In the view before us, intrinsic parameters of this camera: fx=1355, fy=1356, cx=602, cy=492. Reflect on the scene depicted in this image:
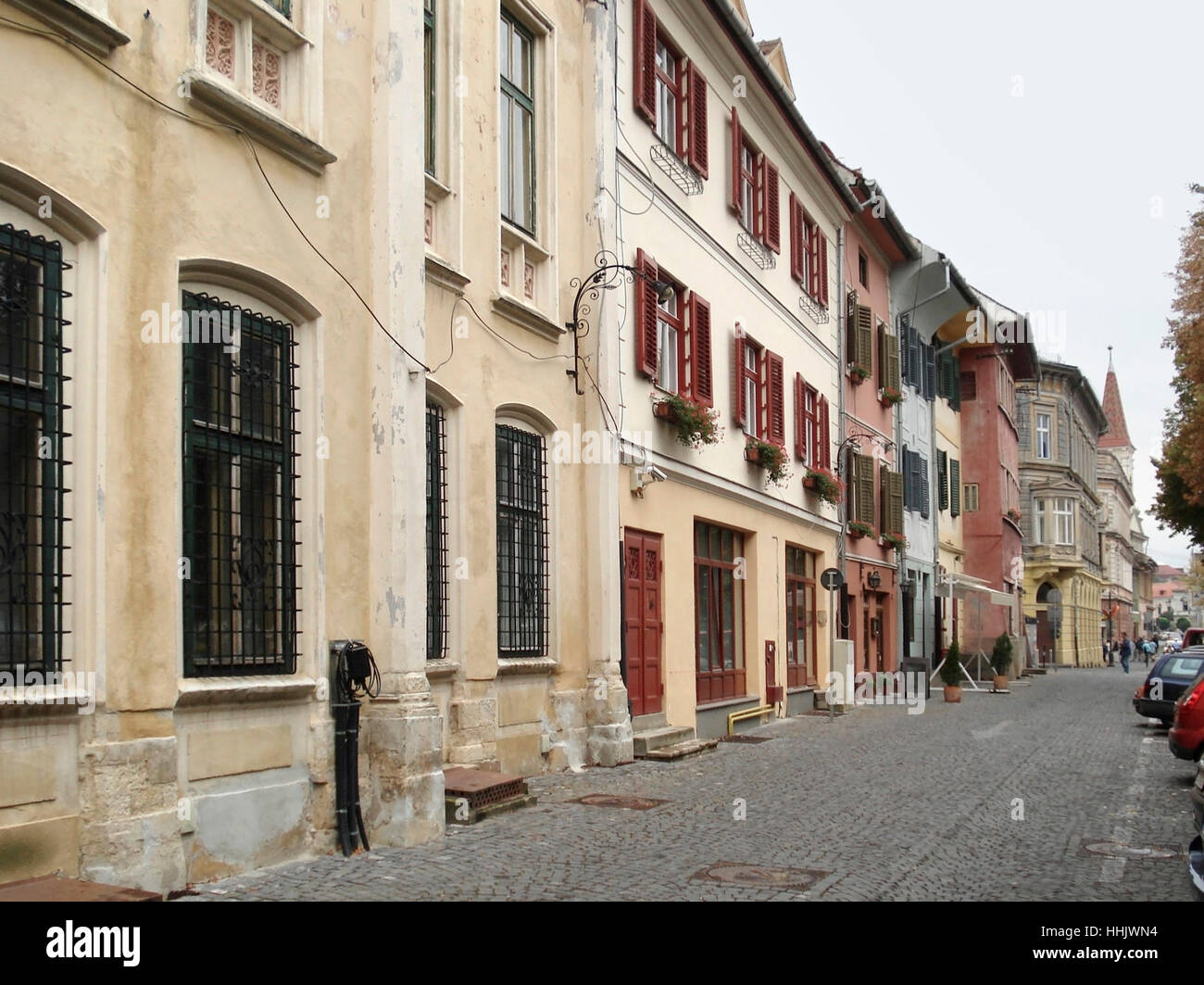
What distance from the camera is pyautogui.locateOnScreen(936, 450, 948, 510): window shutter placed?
4045cm

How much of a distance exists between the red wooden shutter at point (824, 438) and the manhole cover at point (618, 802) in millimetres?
15186

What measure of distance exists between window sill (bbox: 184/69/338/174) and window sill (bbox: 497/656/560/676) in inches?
212

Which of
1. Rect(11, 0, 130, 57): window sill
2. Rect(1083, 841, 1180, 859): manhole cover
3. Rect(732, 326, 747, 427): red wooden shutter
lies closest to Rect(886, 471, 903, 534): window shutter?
Rect(732, 326, 747, 427): red wooden shutter

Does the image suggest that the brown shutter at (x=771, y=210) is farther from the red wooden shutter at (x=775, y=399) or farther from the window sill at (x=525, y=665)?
the window sill at (x=525, y=665)

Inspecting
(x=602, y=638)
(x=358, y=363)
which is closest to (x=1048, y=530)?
(x=602, y=638)

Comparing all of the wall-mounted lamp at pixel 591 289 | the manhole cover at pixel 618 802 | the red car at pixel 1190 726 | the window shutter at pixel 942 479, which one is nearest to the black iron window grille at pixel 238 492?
the manhole cover at pixel 618 802

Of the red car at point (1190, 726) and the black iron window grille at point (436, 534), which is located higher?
the black iron window grille at point (436, 534)

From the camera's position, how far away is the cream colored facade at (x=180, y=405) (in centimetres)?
753

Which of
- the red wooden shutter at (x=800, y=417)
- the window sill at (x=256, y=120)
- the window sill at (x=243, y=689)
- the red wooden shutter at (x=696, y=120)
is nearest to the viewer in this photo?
the window sill at (x=243, y=689)

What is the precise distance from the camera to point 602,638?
598 inches

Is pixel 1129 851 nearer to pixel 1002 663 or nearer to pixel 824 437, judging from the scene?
pixel 824 437

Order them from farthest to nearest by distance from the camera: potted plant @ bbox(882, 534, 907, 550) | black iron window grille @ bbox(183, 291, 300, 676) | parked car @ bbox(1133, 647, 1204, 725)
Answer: potted plant @ bbox(882, 534, 907, 550)
parked car @ bbox(1133, 647, 1204, 725)
black iron window grille @ bbox(183, 291, 300, 676)

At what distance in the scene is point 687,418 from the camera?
17953 mm

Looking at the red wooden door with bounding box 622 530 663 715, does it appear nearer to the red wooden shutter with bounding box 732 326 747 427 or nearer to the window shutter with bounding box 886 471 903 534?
the red wooden shutter with bounding box 732 326 747 427
